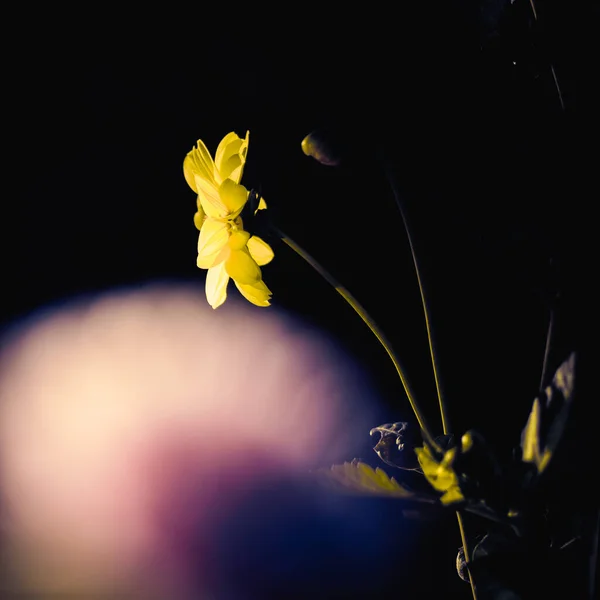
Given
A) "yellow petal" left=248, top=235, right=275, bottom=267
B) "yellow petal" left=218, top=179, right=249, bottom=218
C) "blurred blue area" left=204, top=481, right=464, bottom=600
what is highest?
"yellow petal" left=218, top=179, right=249, bottom=218

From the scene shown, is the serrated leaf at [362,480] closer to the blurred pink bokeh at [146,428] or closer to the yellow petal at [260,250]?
the yellow petal at [260,250]

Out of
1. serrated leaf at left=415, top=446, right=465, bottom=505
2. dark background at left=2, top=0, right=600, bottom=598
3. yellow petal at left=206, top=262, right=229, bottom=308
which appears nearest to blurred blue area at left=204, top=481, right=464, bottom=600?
dark background at left=2, top=0, right=600, bottom=598

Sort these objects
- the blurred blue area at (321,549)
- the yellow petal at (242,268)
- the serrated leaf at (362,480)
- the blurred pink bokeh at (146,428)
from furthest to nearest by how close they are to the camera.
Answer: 1. the blurred pink bokeh at (146,428)
2. the blurred blue area at (321,549)
3. the yellow petal at (242,268)
4. the serrated leaf at (362,480)

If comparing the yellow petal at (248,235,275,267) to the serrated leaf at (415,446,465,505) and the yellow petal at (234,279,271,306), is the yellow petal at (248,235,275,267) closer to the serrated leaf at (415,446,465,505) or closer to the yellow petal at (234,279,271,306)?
the yellow petal at (234,279,271,306)

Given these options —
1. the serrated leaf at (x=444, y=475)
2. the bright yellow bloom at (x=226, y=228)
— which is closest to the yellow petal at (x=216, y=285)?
the bright yellow bloom at (x=226, y=228)

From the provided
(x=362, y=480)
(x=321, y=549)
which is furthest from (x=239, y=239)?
(x=321, y=549)

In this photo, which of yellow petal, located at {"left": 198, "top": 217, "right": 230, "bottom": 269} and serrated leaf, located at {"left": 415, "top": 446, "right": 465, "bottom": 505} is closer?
serrated leaf, located at {"left": 415, "top": 446, "right": 465, "bottom": 505}

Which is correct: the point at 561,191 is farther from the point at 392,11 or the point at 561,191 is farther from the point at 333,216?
the point at 333,216
